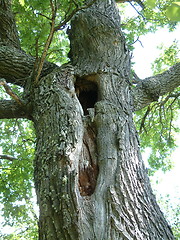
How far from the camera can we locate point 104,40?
4199 mm

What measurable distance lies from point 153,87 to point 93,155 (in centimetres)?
182

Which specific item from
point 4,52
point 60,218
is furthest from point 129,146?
point 4,52

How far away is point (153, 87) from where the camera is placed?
431 cm

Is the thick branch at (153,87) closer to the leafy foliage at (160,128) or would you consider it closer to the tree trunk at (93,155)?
the tree trunk at (93,155)

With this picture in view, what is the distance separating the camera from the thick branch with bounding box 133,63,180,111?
421 cm

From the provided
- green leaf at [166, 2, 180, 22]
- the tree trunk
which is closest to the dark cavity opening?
the tree trunk

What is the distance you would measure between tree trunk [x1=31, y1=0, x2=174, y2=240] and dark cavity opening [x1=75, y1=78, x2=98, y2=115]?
1cm

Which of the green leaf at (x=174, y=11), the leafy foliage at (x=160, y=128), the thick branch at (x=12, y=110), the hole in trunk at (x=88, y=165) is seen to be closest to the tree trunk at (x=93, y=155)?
the hole in trunk at (x=88, y=165)

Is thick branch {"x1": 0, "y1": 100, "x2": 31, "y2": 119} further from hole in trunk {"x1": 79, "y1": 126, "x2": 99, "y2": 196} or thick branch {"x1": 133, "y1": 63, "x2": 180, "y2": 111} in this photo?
thick branch {"x1": 133, "y1": 63, "x2": 180, "y2": 111}

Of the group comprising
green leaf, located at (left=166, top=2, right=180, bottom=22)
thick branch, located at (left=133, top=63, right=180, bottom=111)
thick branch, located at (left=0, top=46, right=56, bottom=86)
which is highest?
thick branch, located at (left=0, top=46, right=56, bottom=86)

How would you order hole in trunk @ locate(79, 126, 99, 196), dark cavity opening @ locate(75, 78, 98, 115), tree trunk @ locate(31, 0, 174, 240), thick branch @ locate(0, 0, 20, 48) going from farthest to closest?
thick branch @ locate(0, 0, 20, 48) < dark cavity opening @ locate(75, 78, 98, 115) < hole in trunk @ locate(79, 126, 99, 196) < tree trunk @ locate(31, 0, 174, 240)

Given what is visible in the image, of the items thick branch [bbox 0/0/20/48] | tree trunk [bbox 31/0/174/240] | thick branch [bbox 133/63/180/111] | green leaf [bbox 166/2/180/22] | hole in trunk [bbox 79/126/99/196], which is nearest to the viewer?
green leaf [bbox 166/2/180/22]

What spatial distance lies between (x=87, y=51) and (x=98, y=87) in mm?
770

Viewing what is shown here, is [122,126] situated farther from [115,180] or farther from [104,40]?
[104,40]
